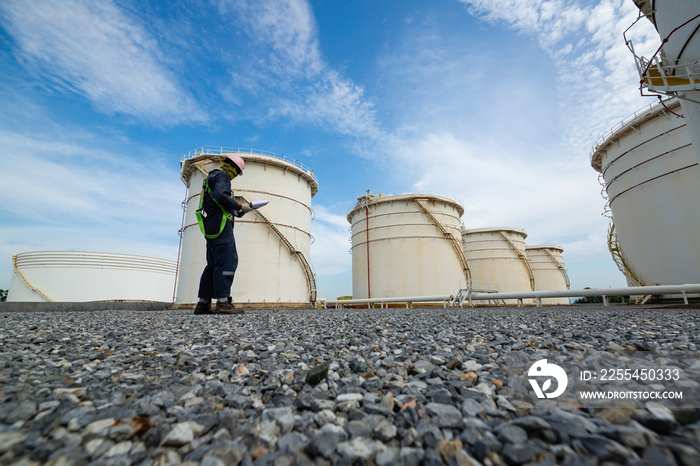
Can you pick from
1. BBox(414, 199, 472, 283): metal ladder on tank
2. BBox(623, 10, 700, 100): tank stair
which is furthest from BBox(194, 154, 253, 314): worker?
BBox(414, 199, 472, 283): metal ladder on tank

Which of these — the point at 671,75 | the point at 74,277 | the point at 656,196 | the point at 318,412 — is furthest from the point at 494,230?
the point at 74,277

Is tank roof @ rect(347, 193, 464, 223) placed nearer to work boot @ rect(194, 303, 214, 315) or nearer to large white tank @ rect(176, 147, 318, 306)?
large white tank @ rect(176, 147, 318, 306)

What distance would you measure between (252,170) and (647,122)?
19.1m

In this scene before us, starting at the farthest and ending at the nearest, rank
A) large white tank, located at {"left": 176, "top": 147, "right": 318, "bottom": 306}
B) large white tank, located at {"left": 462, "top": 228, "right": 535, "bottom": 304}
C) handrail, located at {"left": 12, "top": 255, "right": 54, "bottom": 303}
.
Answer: large white tank, located at {"left": 462, "top": 228, "right": 535, "bottom": 304}
handrail, located at {"left": 12, "top": 255, "right": 54, "bottom": 303}
large white tank, located at {"left": 176, "top": 147, "right": 318, "bottom": 306}

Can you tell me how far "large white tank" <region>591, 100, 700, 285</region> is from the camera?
1221 centimetres

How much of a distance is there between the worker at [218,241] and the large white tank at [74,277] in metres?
26.9

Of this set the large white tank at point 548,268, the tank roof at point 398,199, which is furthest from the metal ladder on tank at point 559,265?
the tank roof at point 398,199

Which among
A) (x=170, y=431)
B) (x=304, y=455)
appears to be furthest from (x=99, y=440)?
(x=304, y=455)

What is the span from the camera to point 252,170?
591 inches

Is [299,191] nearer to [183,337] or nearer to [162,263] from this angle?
[183,337]

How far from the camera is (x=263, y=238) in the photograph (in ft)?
47.3

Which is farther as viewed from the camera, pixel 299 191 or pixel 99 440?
→ pixel 299 191

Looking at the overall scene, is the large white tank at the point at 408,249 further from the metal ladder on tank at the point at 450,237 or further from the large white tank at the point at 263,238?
the large white tank at the point at 263,238

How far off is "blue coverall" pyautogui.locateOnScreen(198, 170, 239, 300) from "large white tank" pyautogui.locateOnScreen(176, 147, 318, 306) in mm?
7402
